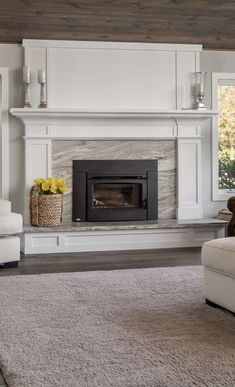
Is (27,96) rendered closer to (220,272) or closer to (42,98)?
(42,98)

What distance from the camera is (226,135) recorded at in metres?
7.14

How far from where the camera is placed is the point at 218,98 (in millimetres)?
7062

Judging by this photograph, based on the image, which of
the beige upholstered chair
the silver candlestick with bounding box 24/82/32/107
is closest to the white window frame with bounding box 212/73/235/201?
the silver candlestick with bounding box 24/82/32/107

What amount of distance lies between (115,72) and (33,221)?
1.87m

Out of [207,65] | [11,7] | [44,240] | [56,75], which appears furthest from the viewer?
[207,65]

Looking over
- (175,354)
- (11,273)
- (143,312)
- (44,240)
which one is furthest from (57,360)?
(44,240)

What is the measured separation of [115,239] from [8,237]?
1.45m

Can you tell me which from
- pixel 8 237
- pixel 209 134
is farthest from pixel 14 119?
pixel 209 134

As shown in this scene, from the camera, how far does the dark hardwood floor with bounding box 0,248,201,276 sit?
16.4ft

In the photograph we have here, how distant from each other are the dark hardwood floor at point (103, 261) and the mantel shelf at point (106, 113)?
148cm

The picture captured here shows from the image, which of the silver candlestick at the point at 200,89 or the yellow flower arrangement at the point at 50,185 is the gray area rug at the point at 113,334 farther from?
the silver candlestick at the point at 200,89

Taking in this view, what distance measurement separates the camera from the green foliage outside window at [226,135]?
7.11m

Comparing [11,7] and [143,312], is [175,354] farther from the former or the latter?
[11,7]

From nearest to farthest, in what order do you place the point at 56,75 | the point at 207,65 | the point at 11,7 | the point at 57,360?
the point at 57,360, the point at 11,7, the point at 56,75, the point at 207,65
